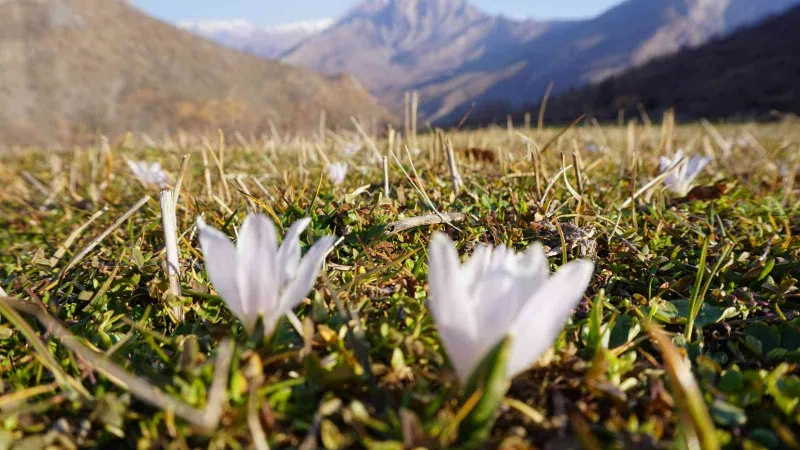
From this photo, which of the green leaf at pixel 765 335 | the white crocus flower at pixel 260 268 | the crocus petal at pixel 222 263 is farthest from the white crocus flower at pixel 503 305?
the green leaf at pixel 765 335

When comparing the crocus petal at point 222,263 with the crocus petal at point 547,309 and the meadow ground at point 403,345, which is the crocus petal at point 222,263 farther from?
the crocus petal at point 547,309

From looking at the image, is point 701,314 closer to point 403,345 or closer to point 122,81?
point 403,345

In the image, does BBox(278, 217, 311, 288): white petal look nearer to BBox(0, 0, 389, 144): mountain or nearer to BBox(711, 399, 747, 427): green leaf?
BBox(711, 399, 747, 427): green leaf

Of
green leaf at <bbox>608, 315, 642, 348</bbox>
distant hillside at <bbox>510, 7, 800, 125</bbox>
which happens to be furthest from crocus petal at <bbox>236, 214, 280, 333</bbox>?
distant hillside at <bbox>510, 7, 800, 125</bbox>

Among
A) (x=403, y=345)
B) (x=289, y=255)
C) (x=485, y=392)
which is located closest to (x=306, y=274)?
(x=289, y=255)

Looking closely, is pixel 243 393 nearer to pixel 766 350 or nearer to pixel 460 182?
pixel 766 350

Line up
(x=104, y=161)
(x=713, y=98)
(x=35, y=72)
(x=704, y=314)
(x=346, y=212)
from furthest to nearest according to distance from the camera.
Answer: (x=713, y=98), (x=35, y=72), (x=104, y=161), (x=346, y=212), (x=704, y=314)

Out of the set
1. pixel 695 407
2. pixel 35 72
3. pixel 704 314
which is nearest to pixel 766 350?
pixel 704 314
